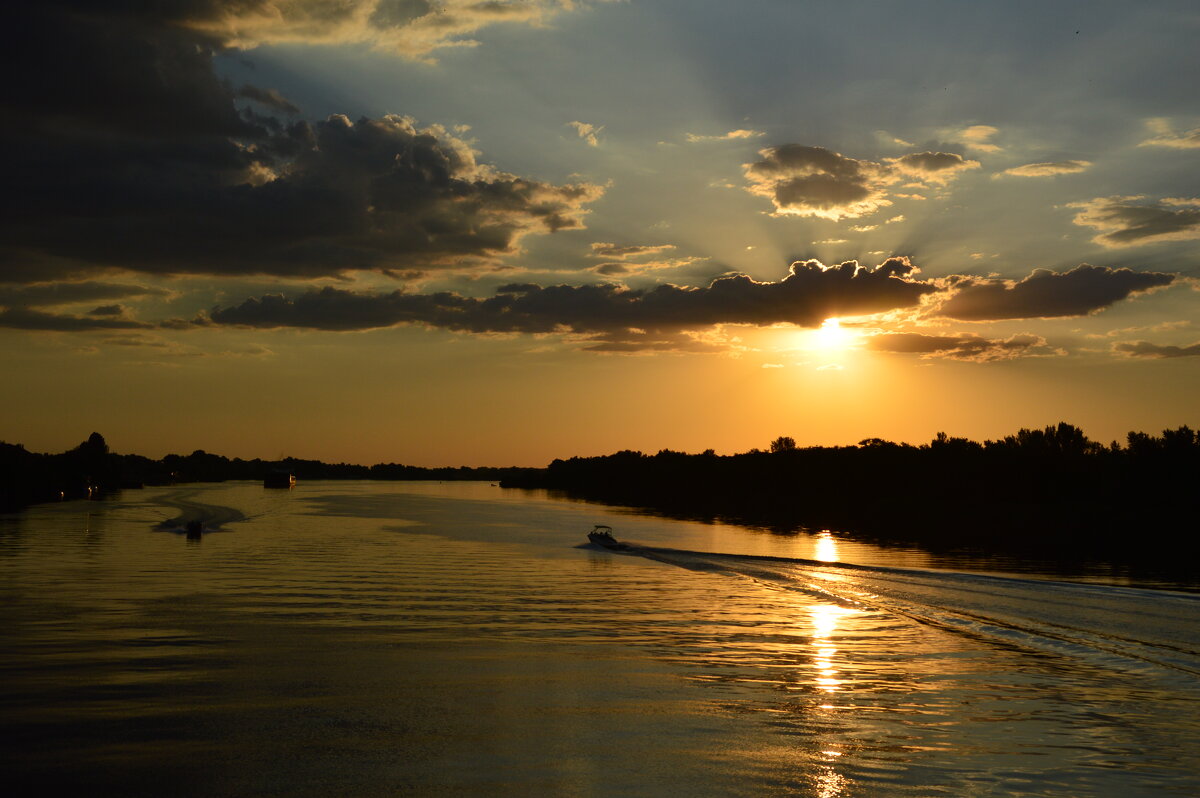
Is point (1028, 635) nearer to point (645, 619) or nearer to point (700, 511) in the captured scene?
point (645, 619)

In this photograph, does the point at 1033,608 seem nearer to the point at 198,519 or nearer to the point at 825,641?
the point at 825,641

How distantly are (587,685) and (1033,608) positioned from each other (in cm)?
3107

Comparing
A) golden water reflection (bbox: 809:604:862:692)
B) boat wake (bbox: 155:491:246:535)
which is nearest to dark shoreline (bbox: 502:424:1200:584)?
golden water reflection (bbox: 809:604:862:692)

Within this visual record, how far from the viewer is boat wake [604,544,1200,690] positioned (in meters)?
36.6

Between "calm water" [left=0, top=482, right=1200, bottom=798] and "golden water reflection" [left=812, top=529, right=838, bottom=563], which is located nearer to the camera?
"calm water" [left=0, top=482, right=1200, bottom=798]

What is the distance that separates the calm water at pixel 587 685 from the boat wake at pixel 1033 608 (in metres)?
0.26

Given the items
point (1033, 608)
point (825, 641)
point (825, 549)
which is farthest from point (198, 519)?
point (1033, 608)

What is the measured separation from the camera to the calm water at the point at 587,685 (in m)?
19.3

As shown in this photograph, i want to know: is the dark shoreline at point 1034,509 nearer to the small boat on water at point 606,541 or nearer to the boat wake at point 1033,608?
the boat wake at point 1033,608

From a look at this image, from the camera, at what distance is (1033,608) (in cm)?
4856

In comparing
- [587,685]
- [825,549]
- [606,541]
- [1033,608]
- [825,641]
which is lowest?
[825,549]

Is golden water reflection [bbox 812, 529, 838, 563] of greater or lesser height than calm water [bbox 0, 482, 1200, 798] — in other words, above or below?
below

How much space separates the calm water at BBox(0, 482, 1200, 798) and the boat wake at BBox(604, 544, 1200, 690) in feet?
0.85

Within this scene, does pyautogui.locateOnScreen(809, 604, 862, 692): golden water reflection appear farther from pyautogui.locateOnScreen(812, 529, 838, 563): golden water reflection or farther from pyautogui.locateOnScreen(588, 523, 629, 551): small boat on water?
pyautogui.locateOnScreen(588, 523, 629, 551): small boat on water
